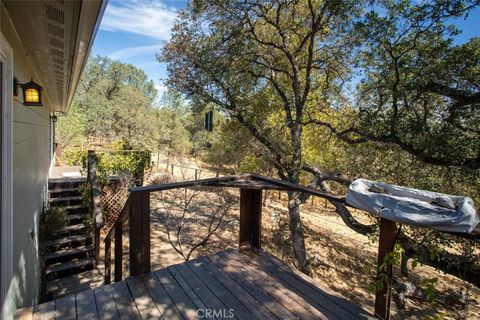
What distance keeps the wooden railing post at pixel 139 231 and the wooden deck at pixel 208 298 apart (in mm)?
113

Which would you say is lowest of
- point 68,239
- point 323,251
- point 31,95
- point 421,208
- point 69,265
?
point 323,251

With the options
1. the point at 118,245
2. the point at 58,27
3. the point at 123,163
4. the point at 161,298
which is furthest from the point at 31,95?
the point at 123,163

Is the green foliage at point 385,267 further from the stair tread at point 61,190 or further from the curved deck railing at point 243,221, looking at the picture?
the stair tread at point 61,190

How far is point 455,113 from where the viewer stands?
435 centimetres

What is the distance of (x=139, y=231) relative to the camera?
7.39 ft

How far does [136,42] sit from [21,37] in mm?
14113

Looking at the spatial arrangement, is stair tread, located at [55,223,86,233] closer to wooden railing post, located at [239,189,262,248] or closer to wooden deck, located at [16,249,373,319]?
wooden deck, located at [16,249,373,319]

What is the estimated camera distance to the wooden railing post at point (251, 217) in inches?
118

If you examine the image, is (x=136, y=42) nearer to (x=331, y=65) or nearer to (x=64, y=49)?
(x=331, y=65)

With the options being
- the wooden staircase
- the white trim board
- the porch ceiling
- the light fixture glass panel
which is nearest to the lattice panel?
the wooden staircase

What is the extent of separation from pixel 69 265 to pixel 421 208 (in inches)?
203

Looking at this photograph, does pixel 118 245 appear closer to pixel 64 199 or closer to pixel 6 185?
pixel 6 185

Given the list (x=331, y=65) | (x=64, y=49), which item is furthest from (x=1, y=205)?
(x=331, y=65)

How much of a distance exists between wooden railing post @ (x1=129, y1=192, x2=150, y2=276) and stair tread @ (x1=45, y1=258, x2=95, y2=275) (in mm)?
3039
